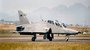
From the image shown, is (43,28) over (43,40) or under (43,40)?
over

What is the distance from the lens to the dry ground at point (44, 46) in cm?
610

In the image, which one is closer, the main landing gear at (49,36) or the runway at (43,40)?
the runway at (43,40)

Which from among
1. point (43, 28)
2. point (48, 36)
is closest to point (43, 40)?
point (48, 36)

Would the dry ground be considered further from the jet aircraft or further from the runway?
the jet aircraft

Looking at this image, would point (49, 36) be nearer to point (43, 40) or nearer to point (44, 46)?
point (43, 40)

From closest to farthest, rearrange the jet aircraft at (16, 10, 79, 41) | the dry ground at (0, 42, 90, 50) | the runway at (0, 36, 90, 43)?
the dry ground at (0, 42, 90, 50), the runway at (0, 36, 90, 43), the jet aircraft at (16, 10, 79, 41)

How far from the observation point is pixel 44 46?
6250 mm

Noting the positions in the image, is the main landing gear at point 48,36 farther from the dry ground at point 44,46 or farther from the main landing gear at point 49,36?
the dry ground at point 44,46

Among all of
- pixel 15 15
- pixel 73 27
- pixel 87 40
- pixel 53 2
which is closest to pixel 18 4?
pixel 15 15

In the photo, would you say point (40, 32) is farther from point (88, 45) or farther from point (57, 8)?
point (88, 45)

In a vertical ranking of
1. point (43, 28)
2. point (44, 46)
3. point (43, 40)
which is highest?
point (43, 28)

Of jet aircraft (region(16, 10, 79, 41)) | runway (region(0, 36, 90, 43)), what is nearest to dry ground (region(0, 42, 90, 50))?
runway (region(0, 36, 90, 43))

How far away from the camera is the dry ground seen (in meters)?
6.10

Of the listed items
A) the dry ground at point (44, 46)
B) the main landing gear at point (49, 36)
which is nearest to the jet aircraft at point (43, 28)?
the main landing gear at point (49, 36)
